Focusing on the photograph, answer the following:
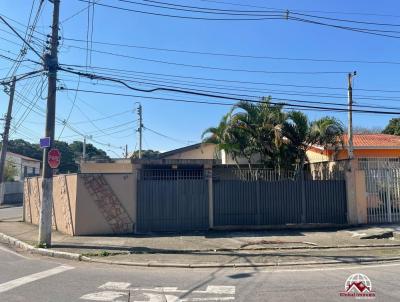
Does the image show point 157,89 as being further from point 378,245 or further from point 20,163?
point 20,163

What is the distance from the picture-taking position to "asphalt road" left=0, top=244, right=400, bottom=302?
7.11m

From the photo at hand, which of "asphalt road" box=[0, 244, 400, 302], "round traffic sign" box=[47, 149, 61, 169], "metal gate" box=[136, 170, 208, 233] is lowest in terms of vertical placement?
"asphalt road" box=[0, 244, 400, 302]

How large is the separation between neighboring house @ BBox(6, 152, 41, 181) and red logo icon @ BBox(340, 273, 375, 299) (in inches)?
2444

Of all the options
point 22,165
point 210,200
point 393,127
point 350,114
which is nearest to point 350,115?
point 350,114

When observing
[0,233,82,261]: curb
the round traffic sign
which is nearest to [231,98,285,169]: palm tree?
the round traffic sign

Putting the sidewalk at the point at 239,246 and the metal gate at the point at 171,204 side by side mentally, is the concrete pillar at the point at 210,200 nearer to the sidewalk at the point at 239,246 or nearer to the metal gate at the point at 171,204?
the metal gate at the point at 171,204

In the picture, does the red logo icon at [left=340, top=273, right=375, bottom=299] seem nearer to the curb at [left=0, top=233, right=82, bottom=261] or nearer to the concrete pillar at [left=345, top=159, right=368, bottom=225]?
the curb at [left=0, top=233, right=82, bottom=261]

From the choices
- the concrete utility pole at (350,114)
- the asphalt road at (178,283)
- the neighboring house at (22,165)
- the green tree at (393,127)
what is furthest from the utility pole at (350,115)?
the neighboring house at (22,165)

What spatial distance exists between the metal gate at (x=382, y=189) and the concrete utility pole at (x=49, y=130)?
11.6 metres

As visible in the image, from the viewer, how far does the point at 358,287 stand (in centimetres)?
774

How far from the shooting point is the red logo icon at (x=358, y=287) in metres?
7.13

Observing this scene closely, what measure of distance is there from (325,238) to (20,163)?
61.9 metres

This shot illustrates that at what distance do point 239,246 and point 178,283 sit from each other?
186 inches

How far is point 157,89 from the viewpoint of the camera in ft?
47.7
